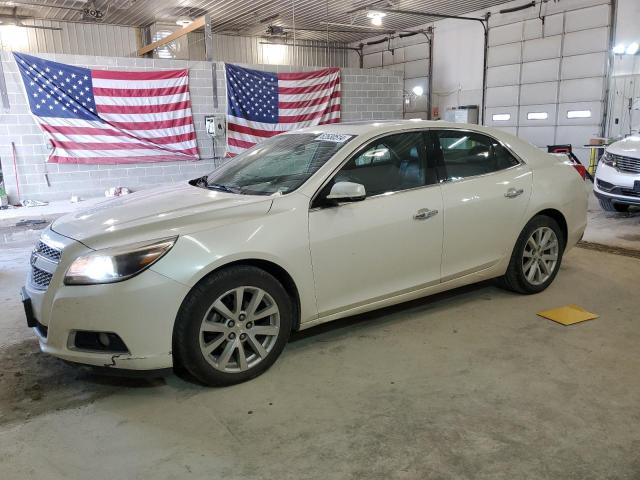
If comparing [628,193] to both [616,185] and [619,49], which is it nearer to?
[616,185]

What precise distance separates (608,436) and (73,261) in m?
2.70

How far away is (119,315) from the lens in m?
2.61

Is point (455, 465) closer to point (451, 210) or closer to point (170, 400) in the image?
point (170, 400)

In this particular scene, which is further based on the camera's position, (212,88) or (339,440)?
(212,88)

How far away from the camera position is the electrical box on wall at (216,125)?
11.1 meters

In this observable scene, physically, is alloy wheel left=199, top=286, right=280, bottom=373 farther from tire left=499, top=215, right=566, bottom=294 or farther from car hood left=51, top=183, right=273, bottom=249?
tire left=499, top=215, right=566, bottom=294

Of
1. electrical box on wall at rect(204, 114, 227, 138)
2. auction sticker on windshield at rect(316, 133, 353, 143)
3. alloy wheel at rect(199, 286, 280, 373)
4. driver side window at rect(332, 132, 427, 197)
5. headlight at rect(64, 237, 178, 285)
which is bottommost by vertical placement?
alloy wheel at rect(199, 286, 280, 373)

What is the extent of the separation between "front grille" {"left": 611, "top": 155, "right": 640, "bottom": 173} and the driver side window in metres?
5.00

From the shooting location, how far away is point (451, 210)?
144 inches

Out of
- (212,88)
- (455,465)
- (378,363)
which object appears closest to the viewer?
(455,465)

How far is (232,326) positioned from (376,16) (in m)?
14.7

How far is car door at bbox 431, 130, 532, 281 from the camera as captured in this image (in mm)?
3721

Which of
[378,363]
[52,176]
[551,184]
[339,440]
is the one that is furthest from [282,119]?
[339,440]

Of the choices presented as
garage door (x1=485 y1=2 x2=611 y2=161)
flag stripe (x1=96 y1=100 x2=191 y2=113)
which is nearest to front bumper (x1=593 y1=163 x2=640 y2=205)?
garage door (x1=485 y1=2 x2=611 y2=161)
